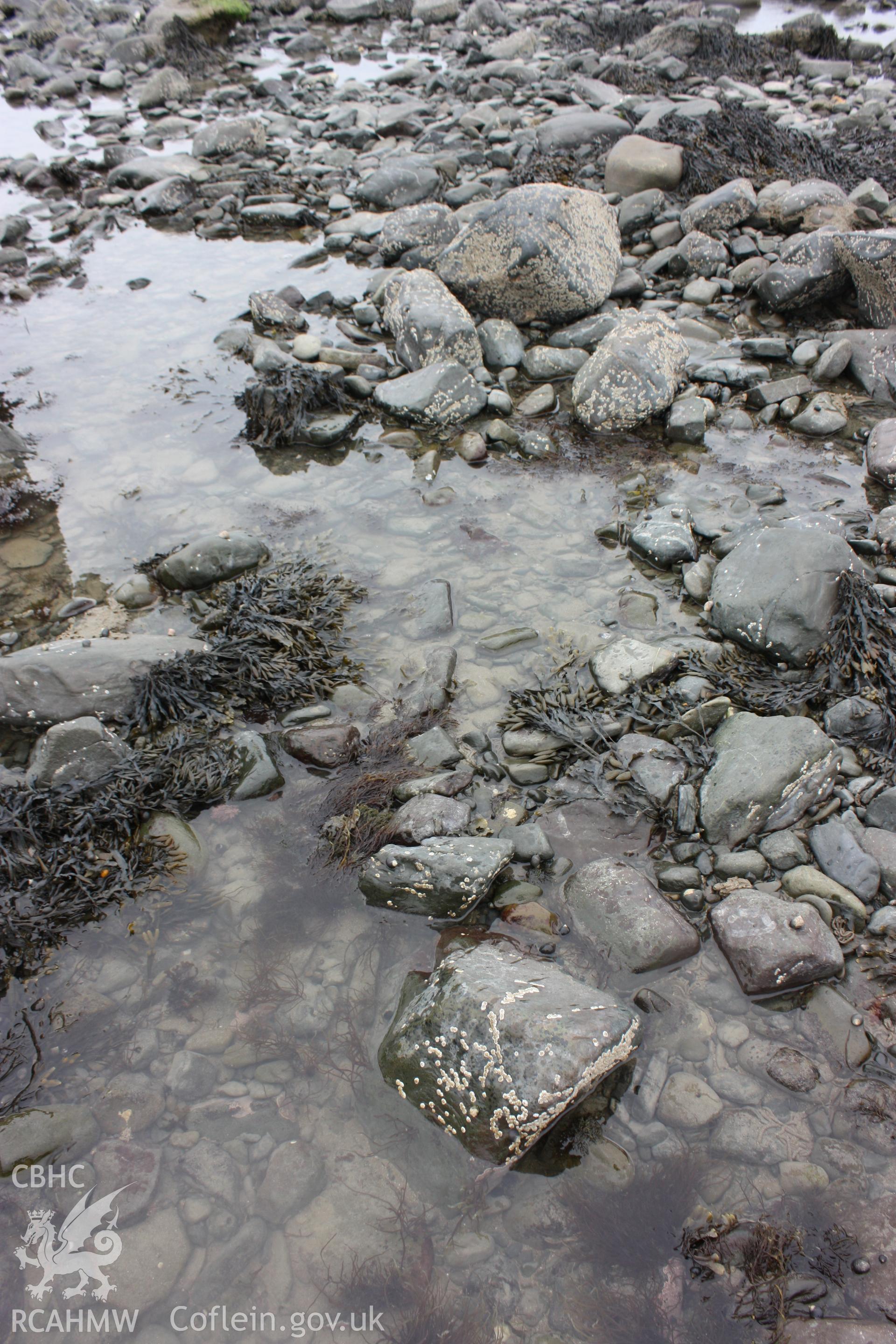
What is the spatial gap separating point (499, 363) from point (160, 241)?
604 cm

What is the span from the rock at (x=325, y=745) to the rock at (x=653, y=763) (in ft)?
4.74

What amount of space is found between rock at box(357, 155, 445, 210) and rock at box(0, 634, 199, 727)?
846 centimetres

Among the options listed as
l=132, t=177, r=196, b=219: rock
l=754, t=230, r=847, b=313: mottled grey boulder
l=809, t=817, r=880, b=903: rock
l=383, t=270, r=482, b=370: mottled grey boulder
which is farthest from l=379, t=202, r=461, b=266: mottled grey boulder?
l=809, t=817, r=880, b=903: rock

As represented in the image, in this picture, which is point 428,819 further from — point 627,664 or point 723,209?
point 723,209

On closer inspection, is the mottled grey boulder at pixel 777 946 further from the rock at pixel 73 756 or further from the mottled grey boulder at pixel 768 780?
the rock at pixel 73 756

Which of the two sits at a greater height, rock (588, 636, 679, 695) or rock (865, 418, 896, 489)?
rock (865, 418, 896, 489)

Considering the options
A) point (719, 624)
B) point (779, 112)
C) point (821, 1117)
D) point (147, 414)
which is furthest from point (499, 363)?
point (779, 112)

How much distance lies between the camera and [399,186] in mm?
10422

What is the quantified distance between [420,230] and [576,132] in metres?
4.11

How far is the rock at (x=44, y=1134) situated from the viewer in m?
2.91

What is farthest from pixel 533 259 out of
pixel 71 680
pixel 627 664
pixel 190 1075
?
pixel 190 1075

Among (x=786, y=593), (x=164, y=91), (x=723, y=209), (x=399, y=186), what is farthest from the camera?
(x=164, y=91)

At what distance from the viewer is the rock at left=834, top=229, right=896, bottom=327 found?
24.0ft

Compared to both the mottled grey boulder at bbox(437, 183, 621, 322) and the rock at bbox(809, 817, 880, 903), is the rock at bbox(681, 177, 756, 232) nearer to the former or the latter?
the mottled grey boulder at bbox(437, 183, 621, 322)
